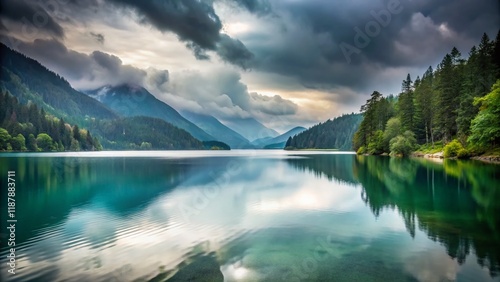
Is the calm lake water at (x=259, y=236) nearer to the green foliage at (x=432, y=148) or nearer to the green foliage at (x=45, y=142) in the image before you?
the green foliage at (x=432, y=148)

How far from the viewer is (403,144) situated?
8219 cm

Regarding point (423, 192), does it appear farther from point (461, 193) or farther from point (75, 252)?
point (75, 252)

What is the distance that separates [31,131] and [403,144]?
176149 millimetres

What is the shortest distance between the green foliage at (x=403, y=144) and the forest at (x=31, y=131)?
15962 centimetres

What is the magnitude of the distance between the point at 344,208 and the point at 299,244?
888 centimetres

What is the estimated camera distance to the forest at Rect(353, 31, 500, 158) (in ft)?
178

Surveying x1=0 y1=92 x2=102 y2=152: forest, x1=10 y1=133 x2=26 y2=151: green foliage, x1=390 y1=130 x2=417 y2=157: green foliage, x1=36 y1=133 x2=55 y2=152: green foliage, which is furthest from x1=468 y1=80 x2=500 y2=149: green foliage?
x1=36 y1=133 x2=55 y2=152: green foliage

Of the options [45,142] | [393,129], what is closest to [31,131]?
[45,142]

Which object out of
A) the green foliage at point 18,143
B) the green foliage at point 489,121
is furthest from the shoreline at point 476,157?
the green foliage at point 18,143

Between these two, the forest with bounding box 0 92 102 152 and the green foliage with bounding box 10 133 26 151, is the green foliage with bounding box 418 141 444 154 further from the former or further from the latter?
the green foliage with bounding box 10 133 26 151

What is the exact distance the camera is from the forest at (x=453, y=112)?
2133 inches

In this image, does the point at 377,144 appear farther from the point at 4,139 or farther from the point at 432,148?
the point at 4,139

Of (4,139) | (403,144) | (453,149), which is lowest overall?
(453,149)

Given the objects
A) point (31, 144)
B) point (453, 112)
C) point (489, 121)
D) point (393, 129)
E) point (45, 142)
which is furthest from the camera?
point (45, 142)
